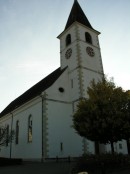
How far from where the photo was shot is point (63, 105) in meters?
26.1

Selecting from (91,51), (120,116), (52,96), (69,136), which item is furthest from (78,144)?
(91,51)

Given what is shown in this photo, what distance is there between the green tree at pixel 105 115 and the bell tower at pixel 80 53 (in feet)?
22.3

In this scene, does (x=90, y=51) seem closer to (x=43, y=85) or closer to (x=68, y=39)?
(x=68, y=39)

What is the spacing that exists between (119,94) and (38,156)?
1151 centimetres

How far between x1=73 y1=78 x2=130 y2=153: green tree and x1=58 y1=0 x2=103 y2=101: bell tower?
6.78 metres

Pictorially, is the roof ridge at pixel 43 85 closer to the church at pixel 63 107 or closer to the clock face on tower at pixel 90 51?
the church at pixel 63 107

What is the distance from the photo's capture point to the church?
78.4 ft

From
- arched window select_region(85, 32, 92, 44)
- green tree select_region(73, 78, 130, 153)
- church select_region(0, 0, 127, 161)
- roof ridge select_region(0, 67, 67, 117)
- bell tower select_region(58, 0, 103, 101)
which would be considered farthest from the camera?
arched window select_region(85, 32, 92, 44)

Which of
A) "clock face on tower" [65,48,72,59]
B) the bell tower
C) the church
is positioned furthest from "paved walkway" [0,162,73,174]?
"clock face on tower" [65,48,72,59]

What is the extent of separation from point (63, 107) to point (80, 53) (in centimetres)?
790

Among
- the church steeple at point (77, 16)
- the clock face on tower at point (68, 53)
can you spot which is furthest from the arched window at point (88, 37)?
the clock face on tower at point (68, 53)

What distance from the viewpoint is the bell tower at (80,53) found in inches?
1061

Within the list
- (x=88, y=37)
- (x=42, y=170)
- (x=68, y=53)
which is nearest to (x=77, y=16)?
(x=88, y=37)

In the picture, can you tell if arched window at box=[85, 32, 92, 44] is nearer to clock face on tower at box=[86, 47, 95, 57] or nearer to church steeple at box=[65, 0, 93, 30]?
clock face on tower at box=[86, 47, 95, 57]
